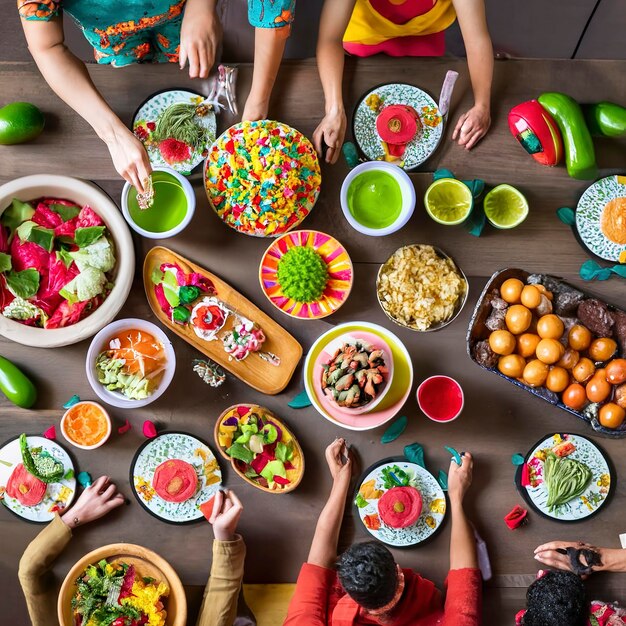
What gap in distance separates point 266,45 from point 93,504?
4.92 ft

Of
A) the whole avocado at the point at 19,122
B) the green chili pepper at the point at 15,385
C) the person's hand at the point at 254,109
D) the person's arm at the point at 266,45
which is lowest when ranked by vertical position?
the green chili pepper at the point at 15,385

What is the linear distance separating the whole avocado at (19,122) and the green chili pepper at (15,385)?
691mm

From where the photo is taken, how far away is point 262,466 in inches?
74.7

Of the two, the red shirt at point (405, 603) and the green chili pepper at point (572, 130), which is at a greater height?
the green chili pepper at point (572, 130)

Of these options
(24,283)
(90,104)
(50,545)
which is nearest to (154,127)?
(90,104)

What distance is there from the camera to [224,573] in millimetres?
1819

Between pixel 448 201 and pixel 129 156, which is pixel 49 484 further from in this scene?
pixel 448 201

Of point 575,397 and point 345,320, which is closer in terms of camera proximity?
point 575,397

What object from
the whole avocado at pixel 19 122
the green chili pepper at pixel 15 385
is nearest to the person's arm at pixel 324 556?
the green chili pepper at pixel 15 385

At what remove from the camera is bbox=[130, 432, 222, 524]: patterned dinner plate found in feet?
6.24

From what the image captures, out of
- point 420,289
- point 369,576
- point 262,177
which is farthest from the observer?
point 420,289

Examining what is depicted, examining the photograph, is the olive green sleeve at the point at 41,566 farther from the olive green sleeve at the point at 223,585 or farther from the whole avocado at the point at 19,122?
the whole avocado at the point at 19,122

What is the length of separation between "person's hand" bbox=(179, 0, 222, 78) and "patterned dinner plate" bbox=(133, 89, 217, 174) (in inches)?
4.1

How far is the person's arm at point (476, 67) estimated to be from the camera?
1.86 meters
